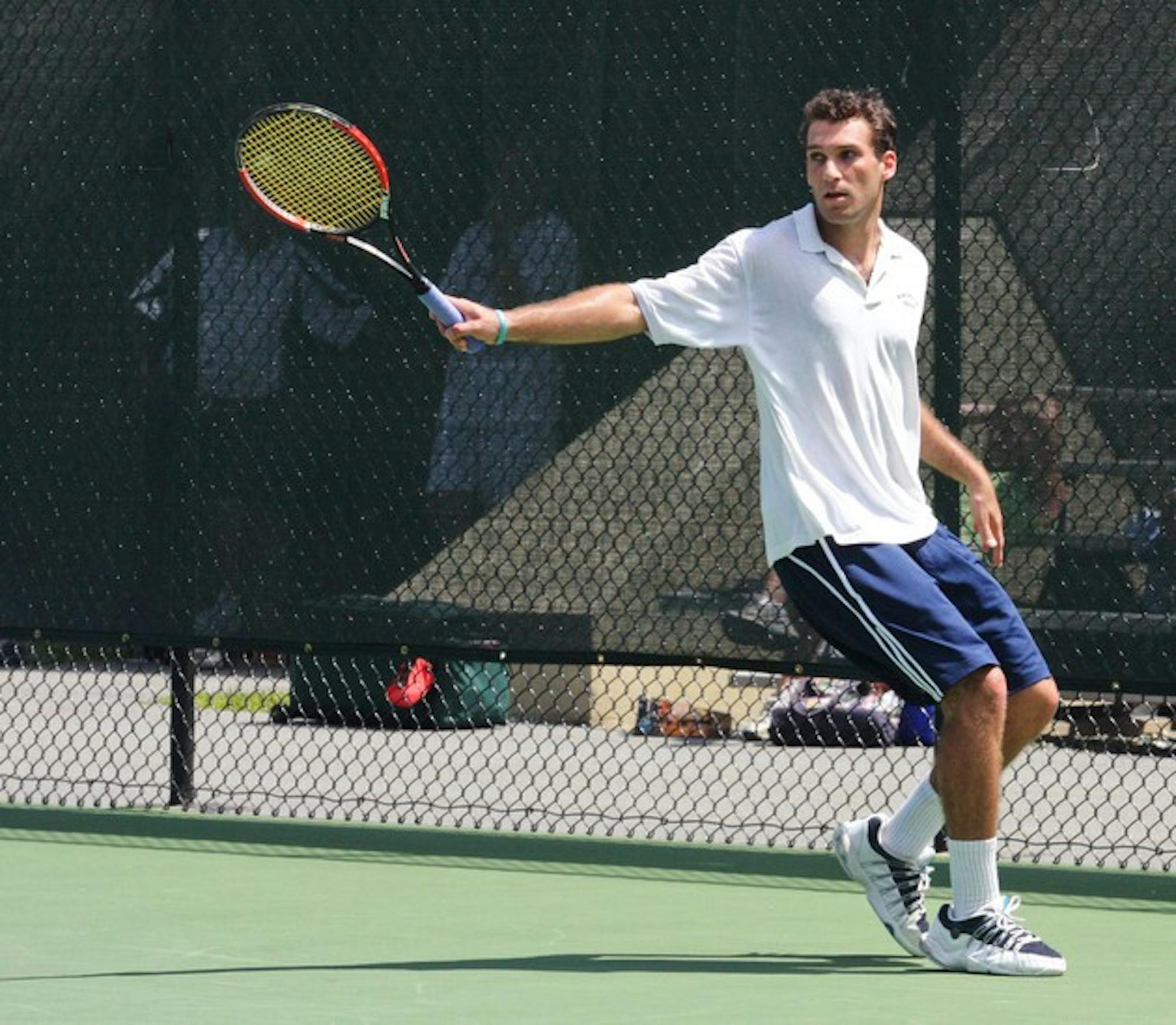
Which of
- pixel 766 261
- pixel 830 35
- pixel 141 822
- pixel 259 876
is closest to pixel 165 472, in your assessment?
pixel 141 822

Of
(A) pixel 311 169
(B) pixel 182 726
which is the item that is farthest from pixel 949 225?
(B) pixel 182 726

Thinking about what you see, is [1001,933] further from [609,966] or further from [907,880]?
[609,966]

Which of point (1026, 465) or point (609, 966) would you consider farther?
point (1026, 465)

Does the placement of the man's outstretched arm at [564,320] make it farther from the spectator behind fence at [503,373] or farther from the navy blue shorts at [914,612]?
the spectator behind fence at [503,373]

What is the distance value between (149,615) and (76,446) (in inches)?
21.3

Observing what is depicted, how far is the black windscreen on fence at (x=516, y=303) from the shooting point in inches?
269

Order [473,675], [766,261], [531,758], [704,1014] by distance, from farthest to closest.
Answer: [531,758], [473,675], [766,261], [704,1014]

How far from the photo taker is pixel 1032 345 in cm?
686

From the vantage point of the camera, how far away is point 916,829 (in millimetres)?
5504

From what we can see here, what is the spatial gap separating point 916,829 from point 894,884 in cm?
12

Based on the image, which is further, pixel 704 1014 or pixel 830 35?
pixel 830 35

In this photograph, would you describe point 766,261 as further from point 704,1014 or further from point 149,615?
point 149,615

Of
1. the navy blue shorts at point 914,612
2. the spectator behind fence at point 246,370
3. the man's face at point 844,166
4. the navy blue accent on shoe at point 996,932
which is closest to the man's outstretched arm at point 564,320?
the man's face at point 844,166

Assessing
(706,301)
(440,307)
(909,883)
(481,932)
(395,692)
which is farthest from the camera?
(395,692)
